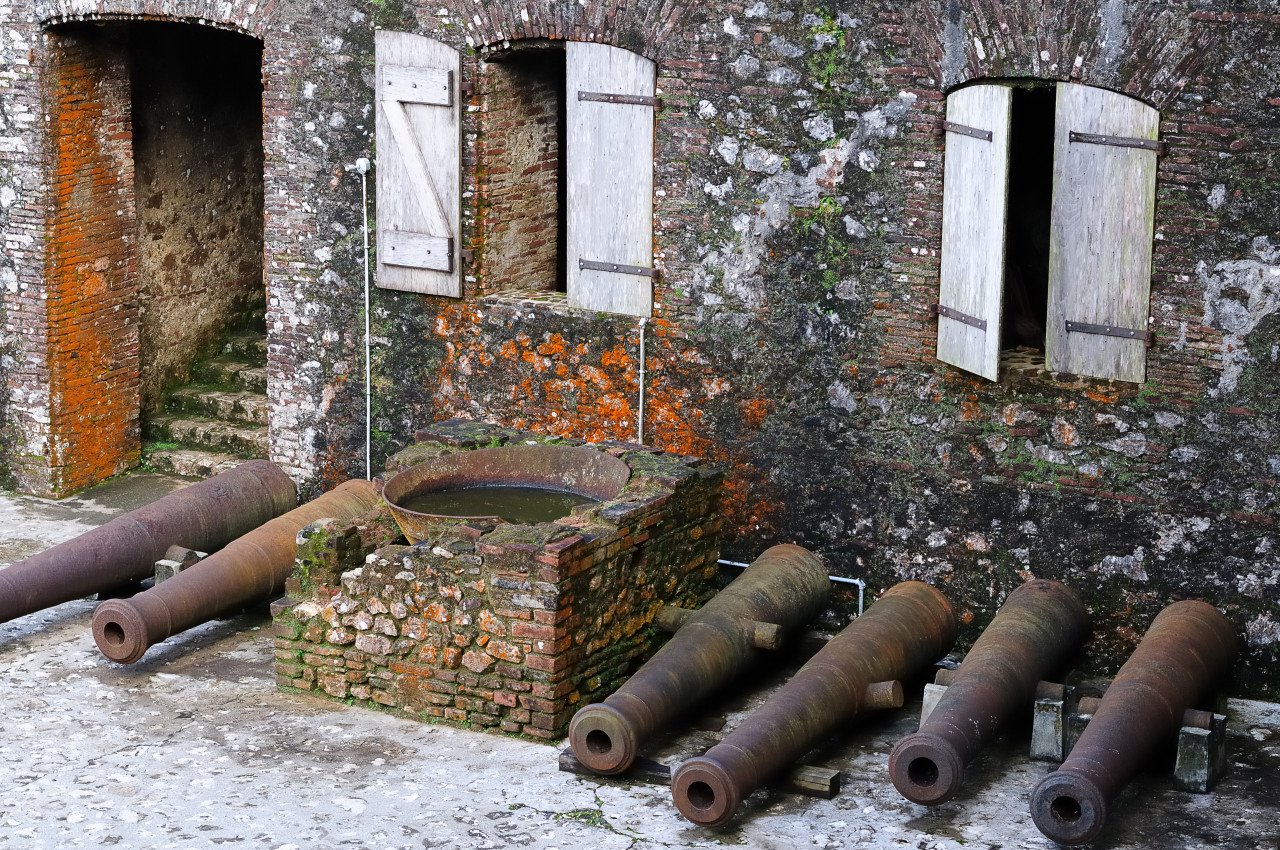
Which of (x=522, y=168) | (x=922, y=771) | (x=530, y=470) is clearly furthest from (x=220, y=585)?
(x=922, y=771)

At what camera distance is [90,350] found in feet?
39.9

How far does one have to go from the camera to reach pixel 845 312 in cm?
989

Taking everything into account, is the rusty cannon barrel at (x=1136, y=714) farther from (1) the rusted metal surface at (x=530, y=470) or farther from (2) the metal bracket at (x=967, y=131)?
(1) the rusted metal surface at (x=530, y=470)

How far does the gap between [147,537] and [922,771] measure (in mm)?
4685

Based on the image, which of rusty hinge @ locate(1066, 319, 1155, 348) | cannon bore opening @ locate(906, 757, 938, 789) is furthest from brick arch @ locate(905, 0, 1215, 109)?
cannon bore opening @ locate(906, 757, 938, 789)

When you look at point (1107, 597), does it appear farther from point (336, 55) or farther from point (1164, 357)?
point (336, 55)

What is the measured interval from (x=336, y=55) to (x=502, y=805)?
188 inches

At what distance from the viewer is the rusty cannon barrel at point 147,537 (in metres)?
9.84

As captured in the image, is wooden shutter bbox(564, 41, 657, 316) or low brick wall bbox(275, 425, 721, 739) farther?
wooden shutter bbox(564, 41, 657, 316)

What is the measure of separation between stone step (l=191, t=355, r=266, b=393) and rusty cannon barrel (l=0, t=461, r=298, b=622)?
1.66 meters

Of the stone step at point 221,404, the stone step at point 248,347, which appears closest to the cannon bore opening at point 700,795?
the stone step at point 221,404

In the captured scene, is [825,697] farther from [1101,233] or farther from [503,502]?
[1101,233]

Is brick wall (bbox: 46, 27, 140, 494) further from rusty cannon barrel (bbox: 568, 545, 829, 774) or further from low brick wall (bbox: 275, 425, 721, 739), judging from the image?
rusty cannon barrel (bbox: 568, 545, 829, 774)

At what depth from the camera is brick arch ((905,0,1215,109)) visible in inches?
348
